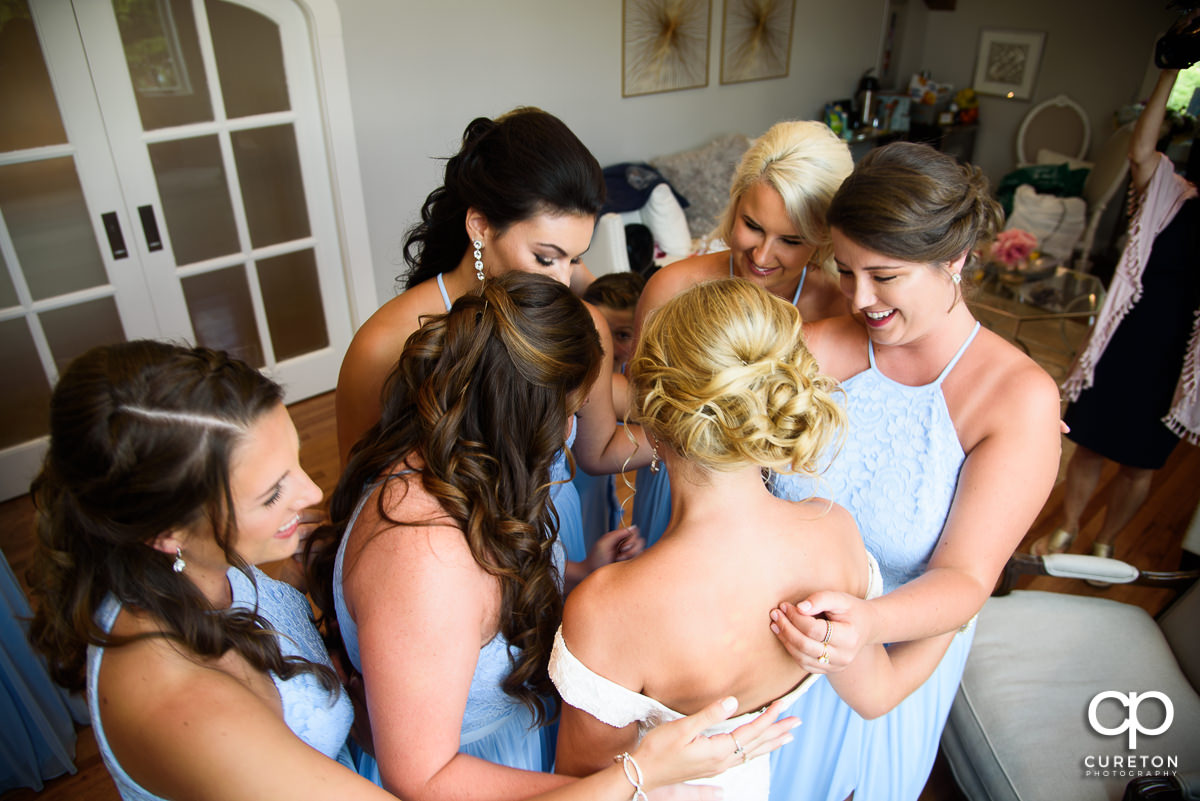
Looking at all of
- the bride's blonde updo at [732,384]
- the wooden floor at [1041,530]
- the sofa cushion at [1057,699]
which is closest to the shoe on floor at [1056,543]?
the wooden floor at [1041,530]

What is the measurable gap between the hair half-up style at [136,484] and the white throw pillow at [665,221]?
13.7 feet

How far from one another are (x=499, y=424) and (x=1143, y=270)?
8.62ft

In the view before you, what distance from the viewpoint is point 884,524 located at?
150cm

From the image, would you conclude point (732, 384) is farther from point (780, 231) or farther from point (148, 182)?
point (148, 182)

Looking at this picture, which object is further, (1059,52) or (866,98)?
(866,98)

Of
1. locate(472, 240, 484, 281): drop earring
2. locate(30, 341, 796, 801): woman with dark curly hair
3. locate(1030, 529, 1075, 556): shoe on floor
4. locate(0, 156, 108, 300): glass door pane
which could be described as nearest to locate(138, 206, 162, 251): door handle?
locate(0, 156, 108, 300): glass door pane

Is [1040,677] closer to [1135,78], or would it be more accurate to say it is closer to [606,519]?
[606,519]

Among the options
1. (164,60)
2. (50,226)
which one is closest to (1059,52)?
(164,60)

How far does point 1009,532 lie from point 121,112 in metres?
3.72

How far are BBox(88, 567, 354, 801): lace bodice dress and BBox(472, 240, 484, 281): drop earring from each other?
30.4 inches

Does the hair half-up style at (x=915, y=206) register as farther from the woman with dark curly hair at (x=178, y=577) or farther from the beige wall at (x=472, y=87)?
the beige wall at (x=472, y=87)

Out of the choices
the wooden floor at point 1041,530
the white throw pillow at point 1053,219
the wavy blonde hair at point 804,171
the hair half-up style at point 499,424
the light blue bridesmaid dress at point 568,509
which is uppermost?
the wavy blonde hair at point 804,171

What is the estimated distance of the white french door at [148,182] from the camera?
3174 mm

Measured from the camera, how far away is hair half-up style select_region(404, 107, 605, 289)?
1.59m
